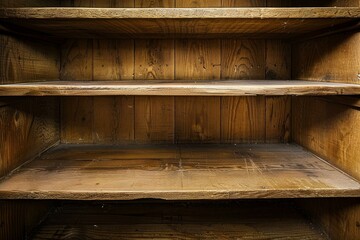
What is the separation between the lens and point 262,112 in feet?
4.96

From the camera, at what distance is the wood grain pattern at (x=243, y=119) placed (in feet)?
4.92

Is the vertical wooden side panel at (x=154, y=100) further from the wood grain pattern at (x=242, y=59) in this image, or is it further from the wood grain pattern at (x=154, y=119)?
the wood grain pattern at (x=242, y=59)

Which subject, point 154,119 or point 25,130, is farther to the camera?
point 154,119

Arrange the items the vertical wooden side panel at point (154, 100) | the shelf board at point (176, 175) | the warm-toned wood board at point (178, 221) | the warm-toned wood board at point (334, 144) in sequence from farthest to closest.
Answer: the vertical wooden side panel at point (154, 100) → the warm-toned wood board at point (178, 221) → the warm-toned wood board at point (334, 144) → the shelf board at point (176, 175)

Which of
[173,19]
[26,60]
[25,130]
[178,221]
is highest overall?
[173,19]

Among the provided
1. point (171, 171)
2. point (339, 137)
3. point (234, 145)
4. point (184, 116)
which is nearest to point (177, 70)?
point (184, 116)

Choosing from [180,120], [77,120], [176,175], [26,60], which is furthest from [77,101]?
[176,175]

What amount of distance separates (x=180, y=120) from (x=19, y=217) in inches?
28.8

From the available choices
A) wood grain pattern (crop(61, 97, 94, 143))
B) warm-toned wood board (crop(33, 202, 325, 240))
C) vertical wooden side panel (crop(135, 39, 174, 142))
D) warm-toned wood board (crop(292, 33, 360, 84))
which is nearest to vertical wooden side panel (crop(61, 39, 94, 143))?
wood grain pattern (crop(61, 97, 94, 143))

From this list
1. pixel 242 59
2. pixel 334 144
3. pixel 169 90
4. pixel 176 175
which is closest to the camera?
pixel 169 90

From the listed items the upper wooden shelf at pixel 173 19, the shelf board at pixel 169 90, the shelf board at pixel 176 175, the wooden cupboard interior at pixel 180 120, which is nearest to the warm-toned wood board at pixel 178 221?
the wooden cupboard interior at pixel 180 120

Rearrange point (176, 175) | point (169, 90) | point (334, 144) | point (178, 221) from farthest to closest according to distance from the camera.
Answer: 1. point (178, 221)
2. point (334, 144)
3. point (176, 175)
4. point (169, 90)

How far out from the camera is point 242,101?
1499 millimetres

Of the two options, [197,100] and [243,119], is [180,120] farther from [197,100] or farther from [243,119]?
[243,119]
